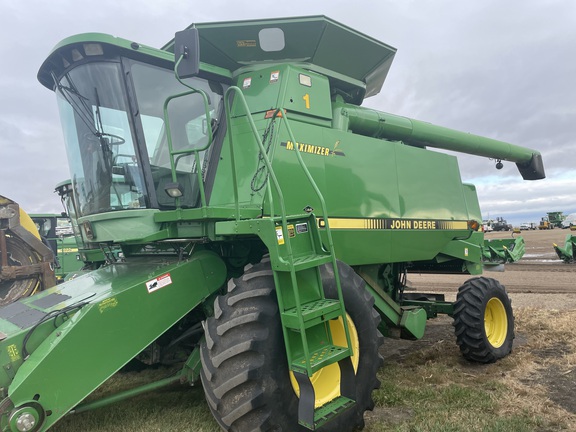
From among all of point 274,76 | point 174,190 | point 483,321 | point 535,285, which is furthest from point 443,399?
point 535,285

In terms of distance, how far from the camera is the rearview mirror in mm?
A: 2922

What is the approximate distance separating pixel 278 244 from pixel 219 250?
110 cm

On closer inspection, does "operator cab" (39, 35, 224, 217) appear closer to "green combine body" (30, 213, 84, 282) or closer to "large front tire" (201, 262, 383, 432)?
"large front tire" (201, 262, 383, 432)

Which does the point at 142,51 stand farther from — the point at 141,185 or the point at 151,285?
the point at 151,285

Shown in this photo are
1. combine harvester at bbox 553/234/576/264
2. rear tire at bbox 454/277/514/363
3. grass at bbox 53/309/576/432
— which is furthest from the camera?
combine harvester at bbox 553/234/576/264

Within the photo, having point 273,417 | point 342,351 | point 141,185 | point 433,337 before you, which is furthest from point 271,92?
point 433,337

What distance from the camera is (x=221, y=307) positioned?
290 cm

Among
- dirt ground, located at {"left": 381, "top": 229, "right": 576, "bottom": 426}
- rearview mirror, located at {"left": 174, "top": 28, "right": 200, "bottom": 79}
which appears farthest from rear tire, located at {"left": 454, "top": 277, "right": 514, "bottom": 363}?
rearview mirror, located at {"left": 174, "top": 28, "right": 200, "bottom": 79}

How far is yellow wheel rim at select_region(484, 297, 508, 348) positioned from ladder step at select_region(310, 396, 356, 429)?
318cm

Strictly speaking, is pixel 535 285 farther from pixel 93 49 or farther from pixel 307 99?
pixel 93 49

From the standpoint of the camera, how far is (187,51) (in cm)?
296

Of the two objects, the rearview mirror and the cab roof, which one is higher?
the cab roof

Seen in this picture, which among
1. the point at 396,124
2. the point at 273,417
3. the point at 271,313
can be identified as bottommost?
the point at 273,417

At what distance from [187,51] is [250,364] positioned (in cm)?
208
